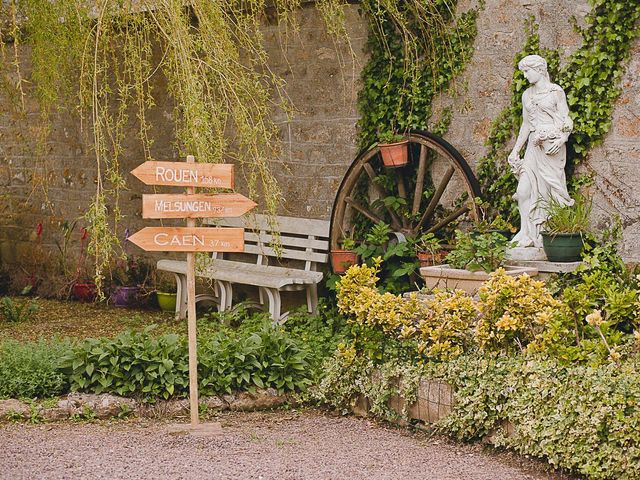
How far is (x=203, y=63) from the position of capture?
558 centimetres

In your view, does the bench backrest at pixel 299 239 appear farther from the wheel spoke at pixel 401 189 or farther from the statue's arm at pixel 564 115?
the statue's arm at pixel 564 115

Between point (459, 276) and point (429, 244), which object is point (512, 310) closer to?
point (459, 276)

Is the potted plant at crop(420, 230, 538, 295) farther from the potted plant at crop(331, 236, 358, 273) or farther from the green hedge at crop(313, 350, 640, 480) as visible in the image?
the potted plant at crop(331, 236, 358, 273)

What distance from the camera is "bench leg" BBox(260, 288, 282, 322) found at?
24.7ft

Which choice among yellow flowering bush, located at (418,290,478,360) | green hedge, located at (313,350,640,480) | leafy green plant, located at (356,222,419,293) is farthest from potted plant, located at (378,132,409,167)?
green hedge, located at (313,350,640,480)

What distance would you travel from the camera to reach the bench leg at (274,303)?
7.52 metres

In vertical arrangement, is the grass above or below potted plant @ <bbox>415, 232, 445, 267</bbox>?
below

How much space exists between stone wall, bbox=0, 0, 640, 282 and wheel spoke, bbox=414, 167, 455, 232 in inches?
8.5

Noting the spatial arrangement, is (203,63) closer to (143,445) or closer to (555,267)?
(143,445)

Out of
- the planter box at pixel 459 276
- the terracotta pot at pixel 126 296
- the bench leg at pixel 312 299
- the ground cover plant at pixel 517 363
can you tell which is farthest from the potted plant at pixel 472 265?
the terracotta pot at pixel 126 296

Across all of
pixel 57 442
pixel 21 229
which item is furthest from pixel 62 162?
pixel 57 442

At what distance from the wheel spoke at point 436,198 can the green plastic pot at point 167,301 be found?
2.48 metres

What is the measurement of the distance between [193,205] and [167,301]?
360 centimetres

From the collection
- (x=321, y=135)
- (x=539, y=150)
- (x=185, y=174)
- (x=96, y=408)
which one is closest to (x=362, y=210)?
(x=321, y=135)
